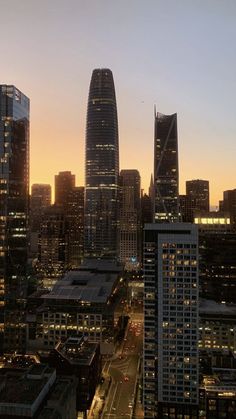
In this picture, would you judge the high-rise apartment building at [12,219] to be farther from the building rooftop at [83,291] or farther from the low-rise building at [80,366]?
the low-rise building at [80,366]

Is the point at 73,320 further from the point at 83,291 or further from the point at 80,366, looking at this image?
the point at 80,366

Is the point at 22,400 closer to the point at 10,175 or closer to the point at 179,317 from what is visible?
the point at 179,317

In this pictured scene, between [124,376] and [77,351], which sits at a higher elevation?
[77,351]

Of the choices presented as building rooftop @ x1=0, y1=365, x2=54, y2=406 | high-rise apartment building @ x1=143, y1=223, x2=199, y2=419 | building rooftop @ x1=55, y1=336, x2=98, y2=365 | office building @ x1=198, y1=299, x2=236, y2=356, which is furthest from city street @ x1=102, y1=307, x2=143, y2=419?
building rooftop @ x1=0, y1=365, x2=54, y2=406

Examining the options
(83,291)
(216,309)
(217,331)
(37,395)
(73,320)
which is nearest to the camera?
(37,395)

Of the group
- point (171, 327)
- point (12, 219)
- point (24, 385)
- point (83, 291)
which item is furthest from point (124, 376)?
point (12, 219)

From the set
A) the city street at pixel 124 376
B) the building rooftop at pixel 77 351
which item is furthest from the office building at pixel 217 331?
the building rooftop at pixel 77 351

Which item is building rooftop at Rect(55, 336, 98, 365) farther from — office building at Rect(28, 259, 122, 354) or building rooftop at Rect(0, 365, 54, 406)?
office building at Rect(28, 259, 122, 354)
